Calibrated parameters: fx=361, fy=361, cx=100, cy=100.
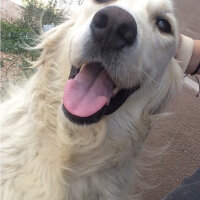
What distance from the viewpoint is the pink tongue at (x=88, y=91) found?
232 centimetres

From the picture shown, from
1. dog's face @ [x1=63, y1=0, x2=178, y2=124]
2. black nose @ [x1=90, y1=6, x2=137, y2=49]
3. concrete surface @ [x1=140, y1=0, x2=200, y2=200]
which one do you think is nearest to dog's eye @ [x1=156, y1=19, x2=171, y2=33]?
dog's face @ [x1=63, y1=0, x2=178, y2=124]

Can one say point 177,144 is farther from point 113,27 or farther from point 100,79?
point 113,27

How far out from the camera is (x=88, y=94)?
237cm

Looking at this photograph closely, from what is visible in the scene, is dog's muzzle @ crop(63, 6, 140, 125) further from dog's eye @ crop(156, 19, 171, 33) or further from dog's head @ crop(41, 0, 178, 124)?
dog's eye @ crop(156, 19, 171, 33)

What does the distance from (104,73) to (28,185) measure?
0.90 meters

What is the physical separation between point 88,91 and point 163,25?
0.87m

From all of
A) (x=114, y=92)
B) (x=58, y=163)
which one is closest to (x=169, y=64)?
(x=114, y=92)

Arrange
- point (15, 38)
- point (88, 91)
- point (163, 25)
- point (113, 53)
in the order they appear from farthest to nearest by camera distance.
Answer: point (15, 38), point (163, 25), point (88, 91), point (113, 53)

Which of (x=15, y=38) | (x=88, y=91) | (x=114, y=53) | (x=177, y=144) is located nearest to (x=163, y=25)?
(x=114, y=53)

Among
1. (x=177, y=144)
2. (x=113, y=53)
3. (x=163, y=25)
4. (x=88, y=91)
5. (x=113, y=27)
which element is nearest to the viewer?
(x=113, y=27)

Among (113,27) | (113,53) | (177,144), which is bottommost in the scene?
(177,144)

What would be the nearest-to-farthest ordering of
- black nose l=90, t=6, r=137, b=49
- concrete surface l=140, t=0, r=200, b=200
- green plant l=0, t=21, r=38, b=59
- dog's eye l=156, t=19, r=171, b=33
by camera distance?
black nose l=90, t=6, r=137, b=49 < dog's eye l=156, t=19, r=171, b=33 < concrete surface l=140, t=0, r=200, b=200 < green plant l=0, t=21, r=38, b=59

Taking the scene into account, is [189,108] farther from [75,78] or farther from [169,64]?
[75,78]

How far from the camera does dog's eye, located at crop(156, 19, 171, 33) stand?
2783 millimetres
